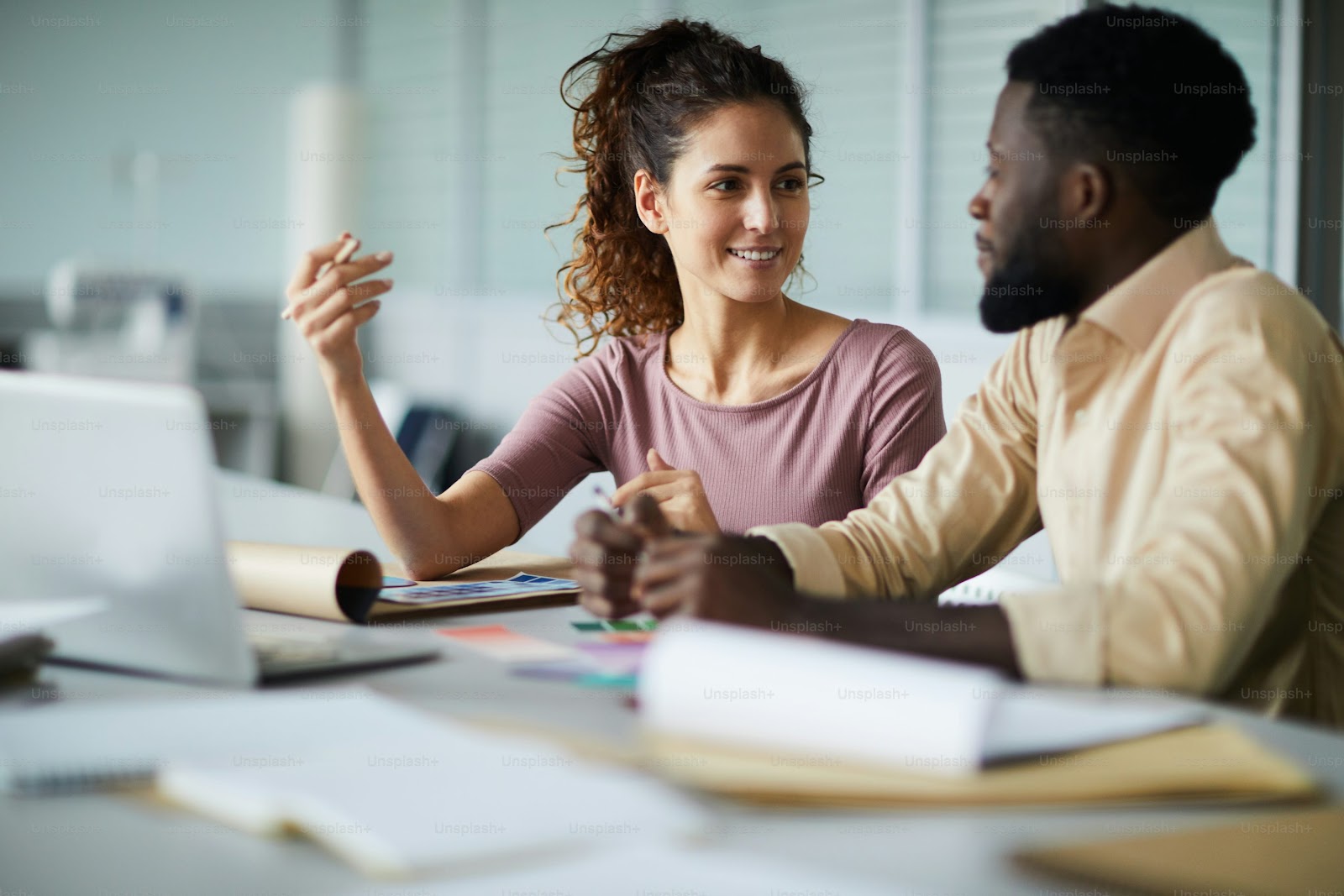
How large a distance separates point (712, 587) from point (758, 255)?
3.41 ft

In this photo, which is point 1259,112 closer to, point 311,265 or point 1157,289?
point 1157,289

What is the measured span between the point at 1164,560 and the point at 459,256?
200 inches

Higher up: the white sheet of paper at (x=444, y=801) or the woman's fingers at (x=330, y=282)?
the woman's fingers at (x=330, y=282)

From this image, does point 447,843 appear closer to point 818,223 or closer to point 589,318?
point 589,318

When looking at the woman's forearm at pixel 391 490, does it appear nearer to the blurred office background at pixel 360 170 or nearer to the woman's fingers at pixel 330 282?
the woman's fingers at pixel 330 282

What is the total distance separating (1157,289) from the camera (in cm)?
129

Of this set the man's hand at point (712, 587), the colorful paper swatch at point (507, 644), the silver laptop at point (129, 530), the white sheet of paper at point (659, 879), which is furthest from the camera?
the colorful paper swatch at point (507, 644)

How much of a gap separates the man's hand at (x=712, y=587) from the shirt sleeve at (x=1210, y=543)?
0.18m

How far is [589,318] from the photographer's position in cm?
235

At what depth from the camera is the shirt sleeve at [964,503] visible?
148cm

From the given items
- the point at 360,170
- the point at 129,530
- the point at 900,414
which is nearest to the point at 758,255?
the point at 900,414

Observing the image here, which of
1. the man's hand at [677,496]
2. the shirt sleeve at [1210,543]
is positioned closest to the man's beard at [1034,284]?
the shirt sleeve at [1210,543]

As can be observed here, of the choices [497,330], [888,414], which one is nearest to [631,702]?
[888,414]

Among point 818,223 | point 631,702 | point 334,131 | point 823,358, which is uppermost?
point 334,131
